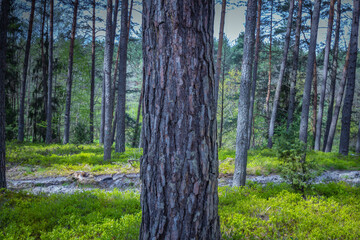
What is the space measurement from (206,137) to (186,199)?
617 millimetres

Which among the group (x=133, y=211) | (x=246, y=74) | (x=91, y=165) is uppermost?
(x=246, y=74)

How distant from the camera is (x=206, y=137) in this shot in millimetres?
2037

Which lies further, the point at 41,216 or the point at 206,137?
the point at 41,216

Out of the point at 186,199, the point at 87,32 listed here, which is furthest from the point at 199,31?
the point at 87,32

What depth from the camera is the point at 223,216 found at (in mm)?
4094

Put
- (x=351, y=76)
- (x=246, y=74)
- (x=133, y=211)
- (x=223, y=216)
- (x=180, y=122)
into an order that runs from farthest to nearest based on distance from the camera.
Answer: (x=351, y=76) → (x=246, y=74) → (x=133, y=211) → (x=223, y=216) → (x=180, y=122)

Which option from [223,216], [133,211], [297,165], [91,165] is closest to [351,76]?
[297,165]

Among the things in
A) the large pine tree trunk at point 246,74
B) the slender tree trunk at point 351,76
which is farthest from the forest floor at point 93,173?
the slender tree trunk at point 351,76

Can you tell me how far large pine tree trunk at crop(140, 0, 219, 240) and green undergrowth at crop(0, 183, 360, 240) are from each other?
171 cm

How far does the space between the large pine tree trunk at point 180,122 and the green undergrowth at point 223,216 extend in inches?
67.2

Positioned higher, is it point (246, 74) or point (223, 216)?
point (246, 74)

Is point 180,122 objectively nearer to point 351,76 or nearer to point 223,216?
point 223,216

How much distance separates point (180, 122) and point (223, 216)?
296cm

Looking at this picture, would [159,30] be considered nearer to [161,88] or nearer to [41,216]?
[161,88]
